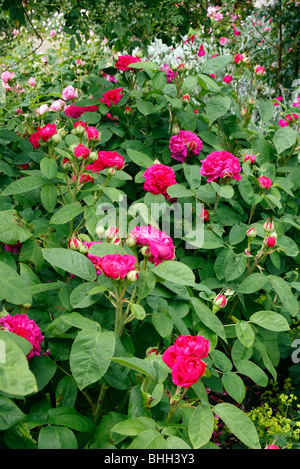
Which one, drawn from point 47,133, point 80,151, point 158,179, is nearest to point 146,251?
point 80,151

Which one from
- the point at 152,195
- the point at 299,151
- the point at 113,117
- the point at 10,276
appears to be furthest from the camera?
the point at 113,117

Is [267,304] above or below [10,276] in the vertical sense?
below

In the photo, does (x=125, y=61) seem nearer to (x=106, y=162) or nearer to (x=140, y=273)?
(x=106, y=162)

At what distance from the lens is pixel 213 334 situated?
1034 millimetres

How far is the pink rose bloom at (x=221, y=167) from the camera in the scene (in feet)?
4.43

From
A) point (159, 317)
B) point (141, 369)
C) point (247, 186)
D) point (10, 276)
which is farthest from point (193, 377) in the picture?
point (247, 186)

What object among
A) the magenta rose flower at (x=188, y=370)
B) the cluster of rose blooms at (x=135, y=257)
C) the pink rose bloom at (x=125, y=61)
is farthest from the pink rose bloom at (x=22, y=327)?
the pink rose bloom at (x=125, y=61)

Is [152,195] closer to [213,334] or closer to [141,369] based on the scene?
[213,334]

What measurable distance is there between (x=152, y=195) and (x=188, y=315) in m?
0.41

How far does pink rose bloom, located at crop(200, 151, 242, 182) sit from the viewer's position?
135 cm

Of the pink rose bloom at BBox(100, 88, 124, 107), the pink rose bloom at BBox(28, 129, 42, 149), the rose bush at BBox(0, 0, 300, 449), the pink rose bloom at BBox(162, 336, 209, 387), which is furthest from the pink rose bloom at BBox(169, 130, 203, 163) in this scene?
the pink rose bloom at BBox(162, 336, 209, 387)

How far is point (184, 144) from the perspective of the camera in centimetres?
157

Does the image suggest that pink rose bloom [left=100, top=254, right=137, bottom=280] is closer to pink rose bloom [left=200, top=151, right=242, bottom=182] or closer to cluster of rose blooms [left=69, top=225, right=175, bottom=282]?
cluster of rose blooms [left=69, top=225, right=175, bottom=282]

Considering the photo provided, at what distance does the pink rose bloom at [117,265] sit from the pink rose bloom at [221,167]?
24.6 inches
